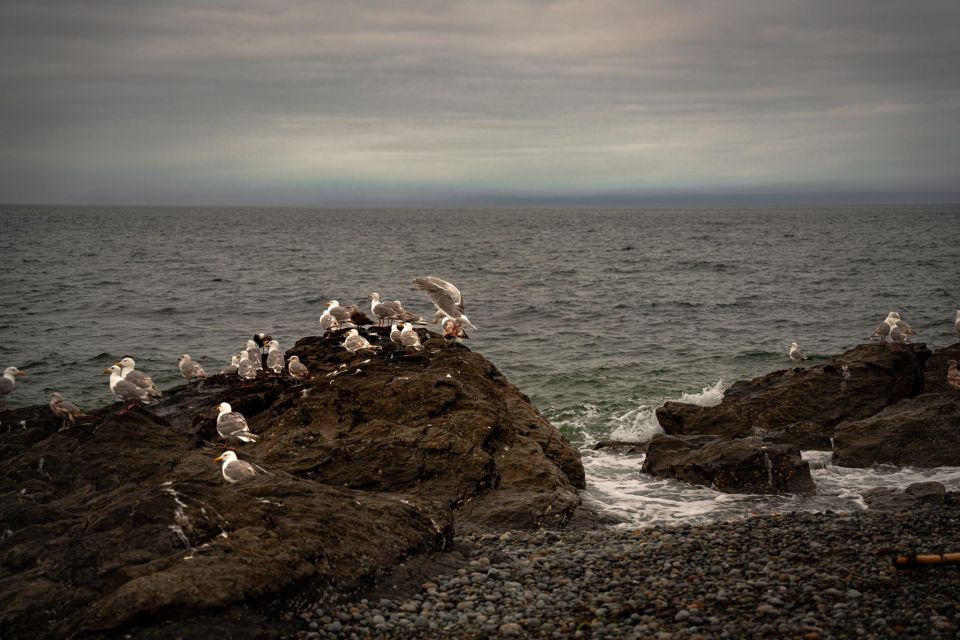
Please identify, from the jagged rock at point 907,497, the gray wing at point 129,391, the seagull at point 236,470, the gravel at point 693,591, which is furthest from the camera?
the gray wing at point 129,391

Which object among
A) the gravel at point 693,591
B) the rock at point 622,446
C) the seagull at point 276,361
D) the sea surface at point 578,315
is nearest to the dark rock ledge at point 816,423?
the sea surface at point 578,315

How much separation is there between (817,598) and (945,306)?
111 feet

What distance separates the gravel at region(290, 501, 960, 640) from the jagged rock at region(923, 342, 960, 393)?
8.13 meters

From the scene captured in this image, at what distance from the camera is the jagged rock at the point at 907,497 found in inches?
A: 459

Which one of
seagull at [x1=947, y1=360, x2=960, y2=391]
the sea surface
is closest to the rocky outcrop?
the sea surface

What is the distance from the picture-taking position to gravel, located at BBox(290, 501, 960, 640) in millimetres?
7066

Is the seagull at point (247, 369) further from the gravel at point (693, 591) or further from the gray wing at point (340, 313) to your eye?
the gravel at point (693, 591)

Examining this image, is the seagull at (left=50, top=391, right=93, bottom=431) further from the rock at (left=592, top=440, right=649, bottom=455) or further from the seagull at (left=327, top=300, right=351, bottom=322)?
the rock at (left=592, top=440, right=649, bottom=455)

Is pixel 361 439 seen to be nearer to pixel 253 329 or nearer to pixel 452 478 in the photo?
pixel 452 478

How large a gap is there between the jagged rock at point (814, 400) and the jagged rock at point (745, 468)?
2.22 metres

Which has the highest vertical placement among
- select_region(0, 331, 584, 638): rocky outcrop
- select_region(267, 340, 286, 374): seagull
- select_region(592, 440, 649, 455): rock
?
select_region(267, 340, 286, 374): seagull

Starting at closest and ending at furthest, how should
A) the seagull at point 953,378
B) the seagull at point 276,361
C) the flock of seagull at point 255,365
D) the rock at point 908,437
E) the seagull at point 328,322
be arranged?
the flock of seagull at point 255,365 → the rock at point 908,437 → the seagull at point 276,361 → the seagull at point 953,378 → the seagull at point 328,322

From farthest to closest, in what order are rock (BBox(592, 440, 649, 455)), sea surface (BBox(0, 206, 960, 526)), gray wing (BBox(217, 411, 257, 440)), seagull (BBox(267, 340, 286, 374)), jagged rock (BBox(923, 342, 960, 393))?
sea surface (BBox(0, 206, 960, 526))
jagged rock (BBox(923, 342, 960, 393))
rock (BBox(592, 440, 649, 455))
seagull (BBox(267, 340, 286, 374))
gray wing (BBox(217, 411, 257, 440))

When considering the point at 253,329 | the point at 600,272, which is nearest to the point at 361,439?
the point at 253,329
